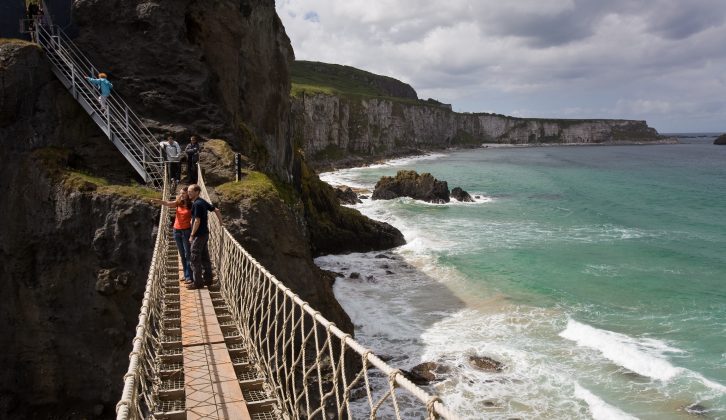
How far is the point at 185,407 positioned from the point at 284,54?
818 inches

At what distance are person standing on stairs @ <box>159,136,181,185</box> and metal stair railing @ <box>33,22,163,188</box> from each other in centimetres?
32

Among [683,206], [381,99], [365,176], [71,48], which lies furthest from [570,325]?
[381,99]

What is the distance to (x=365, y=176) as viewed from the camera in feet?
249

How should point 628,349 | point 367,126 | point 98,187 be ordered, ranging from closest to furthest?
point 98,187, point 628,349, point 367,126

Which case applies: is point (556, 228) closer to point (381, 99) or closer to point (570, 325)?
point (570, 325)

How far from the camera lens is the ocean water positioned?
1446cm

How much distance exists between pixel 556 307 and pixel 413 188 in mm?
31252

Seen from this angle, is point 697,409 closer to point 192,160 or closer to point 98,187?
point 192,160

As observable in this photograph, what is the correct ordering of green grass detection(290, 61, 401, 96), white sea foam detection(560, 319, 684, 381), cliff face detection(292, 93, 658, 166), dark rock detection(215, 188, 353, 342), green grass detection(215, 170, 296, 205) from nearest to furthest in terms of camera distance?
dark rock detection(215, 188, 353, 342) → green grass detection(215, 170, 296, 205) → white sea foam detection(560, 319, 684, 381) → cliff face detection(292, 93, 658, 166) → green grass detection(290, 61, 401, 96)

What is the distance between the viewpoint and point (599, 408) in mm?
13477

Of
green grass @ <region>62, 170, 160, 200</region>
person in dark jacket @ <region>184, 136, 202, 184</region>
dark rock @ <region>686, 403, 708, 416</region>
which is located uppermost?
person in dark jacket @ <region>184, 136, 202, 184</region>

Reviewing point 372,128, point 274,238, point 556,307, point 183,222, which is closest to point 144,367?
point 183,222

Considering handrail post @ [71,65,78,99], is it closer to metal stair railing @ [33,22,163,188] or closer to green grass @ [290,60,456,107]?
metal stair railing @ [33,22,163,188]

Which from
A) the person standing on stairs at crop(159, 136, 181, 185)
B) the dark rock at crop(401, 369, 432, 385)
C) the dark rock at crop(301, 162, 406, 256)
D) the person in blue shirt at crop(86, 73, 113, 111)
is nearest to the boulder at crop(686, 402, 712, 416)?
the dark rock at crop(401, 369, 432, 385)
